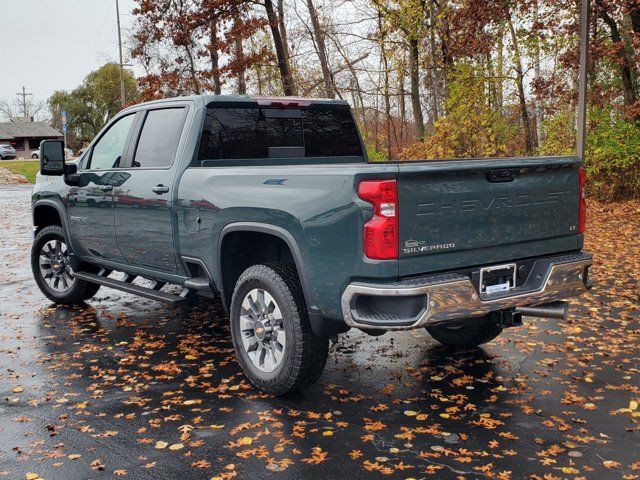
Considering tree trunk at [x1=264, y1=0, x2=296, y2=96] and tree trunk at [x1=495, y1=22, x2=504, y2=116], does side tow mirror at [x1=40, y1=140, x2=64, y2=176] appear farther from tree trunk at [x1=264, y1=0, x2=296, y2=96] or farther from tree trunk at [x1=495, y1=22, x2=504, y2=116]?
tree trunk at [x1=264, y1=0, x2=296, y2=96]

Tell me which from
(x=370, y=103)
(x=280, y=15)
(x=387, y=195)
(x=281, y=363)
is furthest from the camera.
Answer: (x=370, y=103)

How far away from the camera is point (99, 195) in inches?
265

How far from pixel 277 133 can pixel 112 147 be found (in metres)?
1.82

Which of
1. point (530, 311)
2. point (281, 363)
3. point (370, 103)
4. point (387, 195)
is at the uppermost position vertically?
point (370, 103)

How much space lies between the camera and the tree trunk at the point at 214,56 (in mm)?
24234

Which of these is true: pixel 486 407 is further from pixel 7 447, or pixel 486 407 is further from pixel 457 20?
pixel 457 20

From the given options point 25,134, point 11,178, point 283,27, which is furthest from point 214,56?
point 25,134

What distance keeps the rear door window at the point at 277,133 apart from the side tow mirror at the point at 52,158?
1994 mm

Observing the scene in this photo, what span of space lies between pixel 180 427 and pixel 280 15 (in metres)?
21.5

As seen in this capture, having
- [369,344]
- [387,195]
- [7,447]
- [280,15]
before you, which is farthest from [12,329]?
[280,15]

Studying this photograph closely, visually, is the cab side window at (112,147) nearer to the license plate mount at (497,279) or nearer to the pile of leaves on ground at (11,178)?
the license plate mount at (497,279)

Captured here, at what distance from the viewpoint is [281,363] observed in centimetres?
475

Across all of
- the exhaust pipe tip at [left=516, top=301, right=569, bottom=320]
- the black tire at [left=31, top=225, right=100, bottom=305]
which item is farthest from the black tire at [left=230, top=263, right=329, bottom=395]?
the black tire at [left=31, top=225, right=100, bottom=305]

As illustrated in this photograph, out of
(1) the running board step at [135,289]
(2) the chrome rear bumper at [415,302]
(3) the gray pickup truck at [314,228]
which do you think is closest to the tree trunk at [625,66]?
(3) the gray pickup truck at [314,228]
